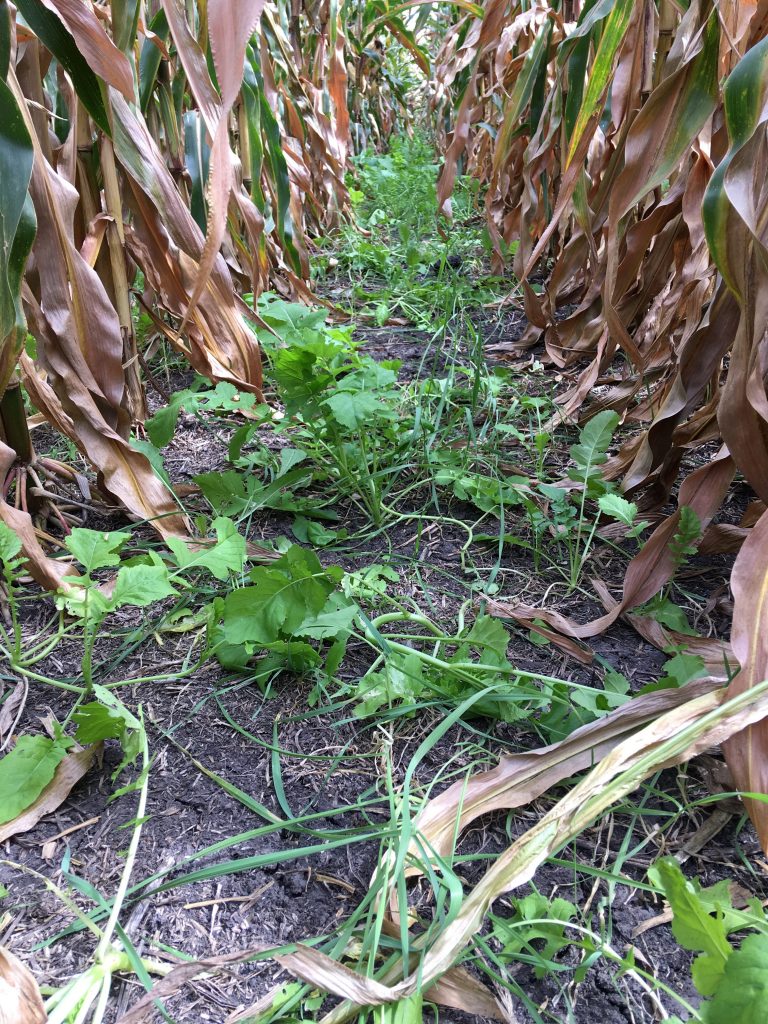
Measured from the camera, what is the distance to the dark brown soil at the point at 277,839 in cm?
58

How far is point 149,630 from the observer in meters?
0.95

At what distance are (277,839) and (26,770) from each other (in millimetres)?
264

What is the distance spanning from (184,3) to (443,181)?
2.93ft

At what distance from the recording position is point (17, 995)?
0.49 m

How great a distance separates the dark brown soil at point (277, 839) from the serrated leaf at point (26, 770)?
0.13 ft

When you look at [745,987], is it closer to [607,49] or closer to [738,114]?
[738,114]

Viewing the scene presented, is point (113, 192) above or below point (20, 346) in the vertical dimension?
above

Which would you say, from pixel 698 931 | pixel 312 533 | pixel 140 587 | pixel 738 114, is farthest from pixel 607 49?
pixel 698 931

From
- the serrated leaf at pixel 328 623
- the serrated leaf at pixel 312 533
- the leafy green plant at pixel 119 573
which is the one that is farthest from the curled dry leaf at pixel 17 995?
the serrated leaf at pixel 312 533

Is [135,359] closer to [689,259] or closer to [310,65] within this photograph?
[689,259]

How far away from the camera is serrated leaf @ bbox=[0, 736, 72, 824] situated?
2.27 feet

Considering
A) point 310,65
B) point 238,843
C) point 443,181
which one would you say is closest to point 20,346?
point 238,843

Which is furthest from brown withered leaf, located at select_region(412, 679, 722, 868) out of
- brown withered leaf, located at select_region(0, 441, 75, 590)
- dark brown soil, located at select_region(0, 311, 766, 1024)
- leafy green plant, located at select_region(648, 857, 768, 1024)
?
brown withered leaf, located at select_region(0, 441, 75, 590)

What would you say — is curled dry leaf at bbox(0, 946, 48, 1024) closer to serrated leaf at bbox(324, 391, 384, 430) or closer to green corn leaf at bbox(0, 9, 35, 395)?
green corn leaf at bbox(0, 9, 35, 395)
